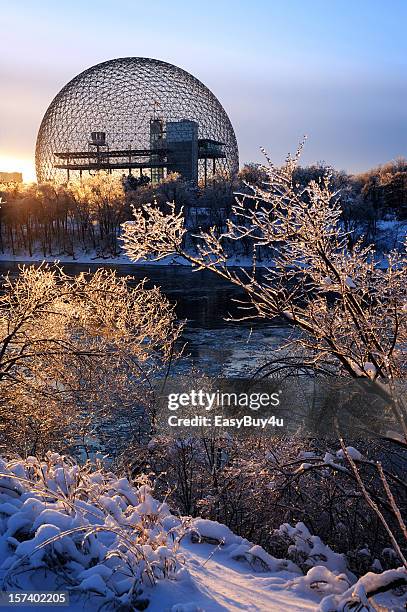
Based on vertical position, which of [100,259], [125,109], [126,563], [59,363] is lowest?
[100,259]

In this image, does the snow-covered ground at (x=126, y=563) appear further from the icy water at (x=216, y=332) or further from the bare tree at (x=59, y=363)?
the bare tree at (x=59, y=363)

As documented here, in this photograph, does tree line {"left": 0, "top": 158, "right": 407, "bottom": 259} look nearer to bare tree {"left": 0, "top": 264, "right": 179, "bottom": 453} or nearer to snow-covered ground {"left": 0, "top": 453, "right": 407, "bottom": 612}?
bare tree {"left": 0, "top": 264, "right": 179, "bottom": 453}

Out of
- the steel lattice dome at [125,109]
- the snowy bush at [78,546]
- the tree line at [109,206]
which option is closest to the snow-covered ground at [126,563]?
the snowy bush at [78,546]

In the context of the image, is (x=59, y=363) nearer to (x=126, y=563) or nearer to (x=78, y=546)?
(x=78, y=546)

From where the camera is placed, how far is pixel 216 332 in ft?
53.2

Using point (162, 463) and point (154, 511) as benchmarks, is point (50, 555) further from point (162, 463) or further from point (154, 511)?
point (162, 463)

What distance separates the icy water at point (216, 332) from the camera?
12656 mm

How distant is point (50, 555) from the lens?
300cm

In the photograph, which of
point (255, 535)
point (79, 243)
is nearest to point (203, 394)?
point (255, 535)

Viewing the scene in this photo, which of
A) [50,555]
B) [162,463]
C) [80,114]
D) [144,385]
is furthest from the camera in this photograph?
[80,114]

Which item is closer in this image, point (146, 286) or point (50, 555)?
point (50, 555)

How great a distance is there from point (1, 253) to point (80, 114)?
33192 mm

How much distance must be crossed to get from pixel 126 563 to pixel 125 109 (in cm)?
6912

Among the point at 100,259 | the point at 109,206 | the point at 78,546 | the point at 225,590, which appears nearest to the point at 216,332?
the point at 225,590
